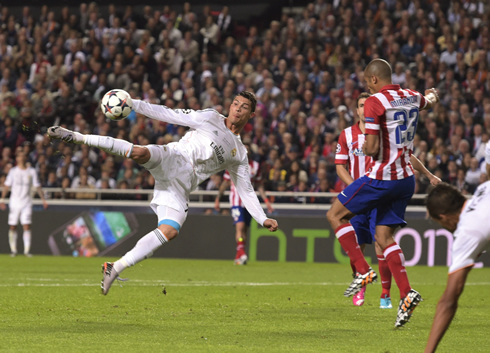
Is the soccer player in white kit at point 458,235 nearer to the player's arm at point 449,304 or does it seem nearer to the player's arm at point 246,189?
the player's arm at point 449,304

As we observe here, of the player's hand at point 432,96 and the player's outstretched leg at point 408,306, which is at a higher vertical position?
the player's hand at point 432,96

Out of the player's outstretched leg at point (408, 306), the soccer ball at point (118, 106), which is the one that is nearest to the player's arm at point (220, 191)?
the soccer ball at point (118, 106)

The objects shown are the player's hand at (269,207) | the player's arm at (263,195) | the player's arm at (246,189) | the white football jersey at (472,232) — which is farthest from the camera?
the player's hand at (269,207)

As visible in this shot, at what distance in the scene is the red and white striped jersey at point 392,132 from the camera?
671cm

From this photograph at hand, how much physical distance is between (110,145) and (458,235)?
3.55 metres

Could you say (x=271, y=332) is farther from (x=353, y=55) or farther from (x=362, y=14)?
(x=362, y=14)

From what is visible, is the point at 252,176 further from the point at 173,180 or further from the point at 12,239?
the point at 173,180

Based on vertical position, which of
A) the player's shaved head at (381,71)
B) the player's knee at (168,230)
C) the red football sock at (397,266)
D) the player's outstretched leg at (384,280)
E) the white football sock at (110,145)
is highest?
the player's shaved head at (381,71)

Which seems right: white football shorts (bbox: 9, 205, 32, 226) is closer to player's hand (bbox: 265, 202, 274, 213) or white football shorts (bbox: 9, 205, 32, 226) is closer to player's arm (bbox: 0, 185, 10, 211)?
player's arm (bbox: 0, 185, 10, 211)

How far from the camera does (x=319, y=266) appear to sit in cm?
1577

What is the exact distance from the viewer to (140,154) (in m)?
6.80

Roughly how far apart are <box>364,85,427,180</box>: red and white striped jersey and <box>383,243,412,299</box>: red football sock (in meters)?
0.78

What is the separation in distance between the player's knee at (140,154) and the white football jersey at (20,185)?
455 inches

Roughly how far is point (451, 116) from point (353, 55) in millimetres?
3648
